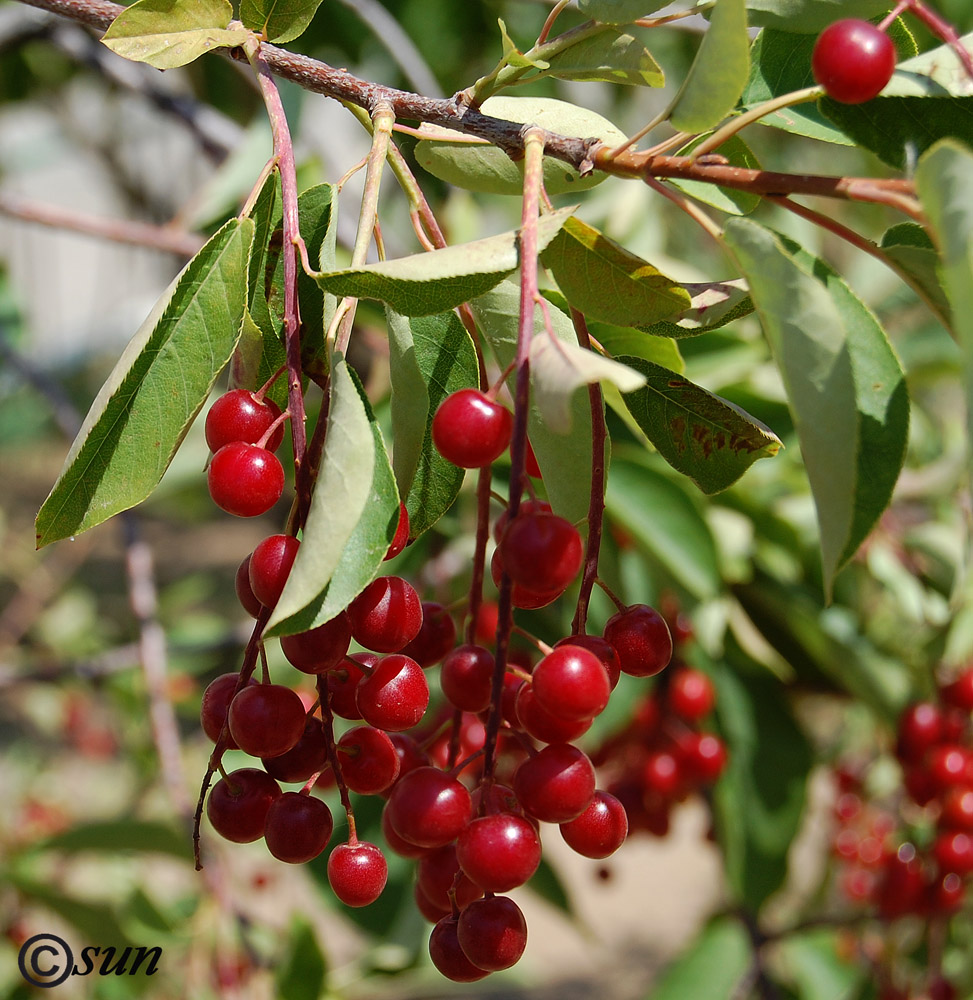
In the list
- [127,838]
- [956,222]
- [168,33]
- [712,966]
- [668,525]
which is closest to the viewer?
[956,222]

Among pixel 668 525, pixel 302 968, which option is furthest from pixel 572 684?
pixel 302 968

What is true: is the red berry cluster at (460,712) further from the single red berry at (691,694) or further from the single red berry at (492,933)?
the single red berry at (691,694)

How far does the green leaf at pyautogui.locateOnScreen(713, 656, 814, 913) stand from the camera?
1364 mm

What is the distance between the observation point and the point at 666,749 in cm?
140

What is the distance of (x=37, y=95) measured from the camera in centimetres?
260

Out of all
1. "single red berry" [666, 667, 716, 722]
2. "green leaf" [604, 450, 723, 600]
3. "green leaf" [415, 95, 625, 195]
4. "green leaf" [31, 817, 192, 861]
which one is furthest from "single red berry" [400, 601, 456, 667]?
"single red berry" [666, 667, 716, 722]

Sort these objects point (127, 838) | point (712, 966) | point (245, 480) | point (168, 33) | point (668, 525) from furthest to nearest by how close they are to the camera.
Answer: point (712, 966), point (127, 838), point (668, 525), point (168, 33), point (245, 480)

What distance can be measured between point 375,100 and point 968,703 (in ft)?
3.47

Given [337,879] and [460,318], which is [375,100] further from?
[337,879]

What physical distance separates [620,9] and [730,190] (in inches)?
4.6

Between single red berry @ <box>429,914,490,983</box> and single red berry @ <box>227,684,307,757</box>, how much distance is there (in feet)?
0.38

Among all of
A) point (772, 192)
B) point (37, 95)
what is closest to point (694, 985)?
point (772, 192)

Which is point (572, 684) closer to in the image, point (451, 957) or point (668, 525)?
point (451, 957)

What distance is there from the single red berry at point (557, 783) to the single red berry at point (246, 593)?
5.5 inches
